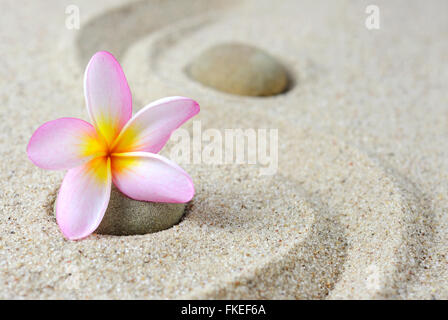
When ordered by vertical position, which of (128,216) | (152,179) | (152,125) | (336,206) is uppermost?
(152,125)

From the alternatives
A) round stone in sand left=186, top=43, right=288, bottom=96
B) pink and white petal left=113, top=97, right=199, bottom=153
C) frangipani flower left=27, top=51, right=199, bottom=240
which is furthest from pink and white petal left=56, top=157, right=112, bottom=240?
round stone in sand left=186, top=43, right=288, bottom=96

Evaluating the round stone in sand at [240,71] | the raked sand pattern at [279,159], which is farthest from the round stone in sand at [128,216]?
the round stone in sand at [240,71]

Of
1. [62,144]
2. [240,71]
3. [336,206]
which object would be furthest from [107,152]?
[240,71]

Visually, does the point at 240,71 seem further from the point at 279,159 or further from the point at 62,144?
the point at 62,144

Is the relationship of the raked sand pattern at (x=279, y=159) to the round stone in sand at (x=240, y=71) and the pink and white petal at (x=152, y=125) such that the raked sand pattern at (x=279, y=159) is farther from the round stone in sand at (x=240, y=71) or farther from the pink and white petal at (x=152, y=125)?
the pink and white petal at (x=152, y=125)

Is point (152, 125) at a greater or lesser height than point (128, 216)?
greater
